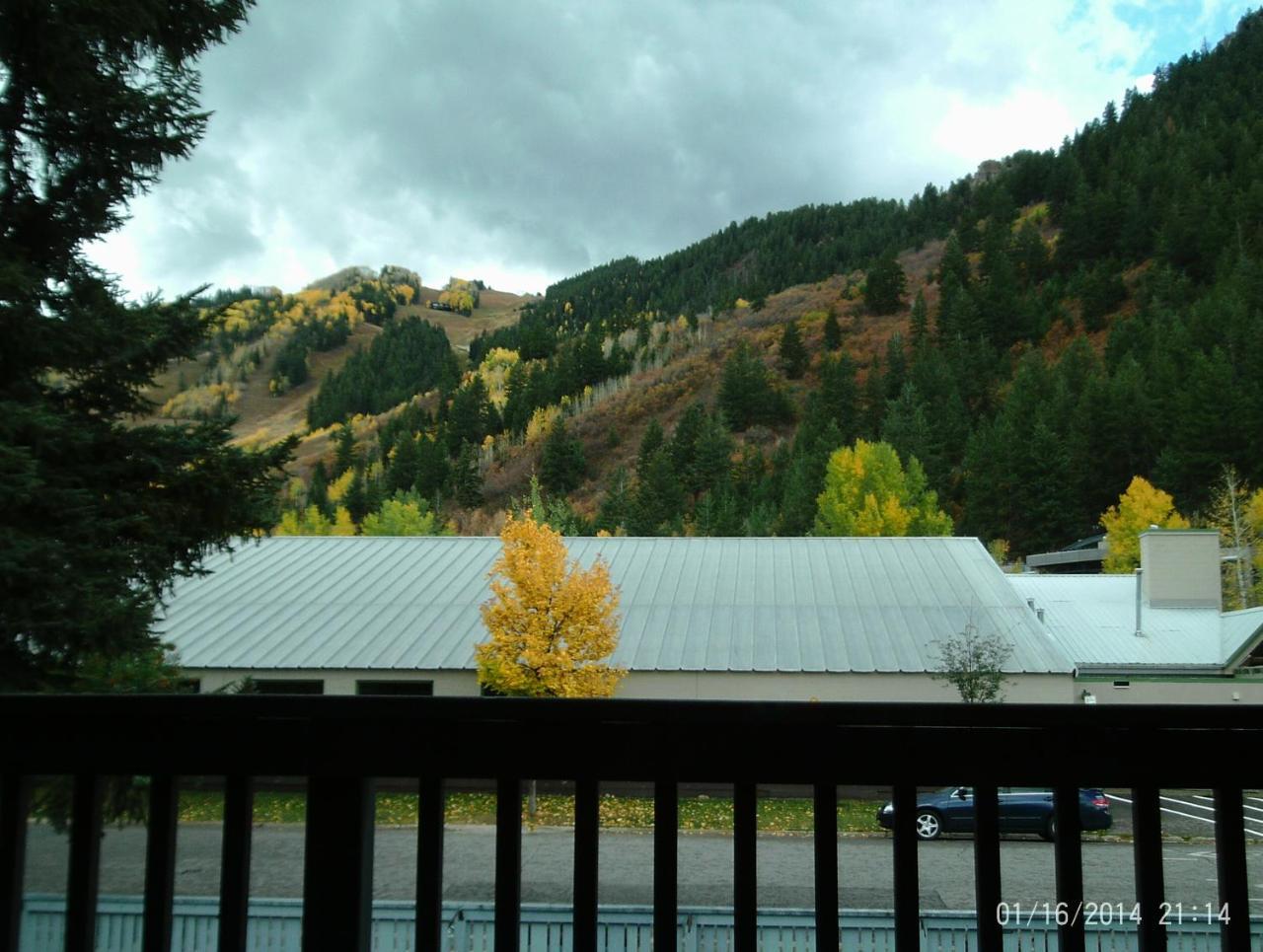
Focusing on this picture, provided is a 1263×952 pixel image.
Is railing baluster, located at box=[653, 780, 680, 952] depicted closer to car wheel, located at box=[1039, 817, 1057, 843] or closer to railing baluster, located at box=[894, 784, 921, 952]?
railing baluster, located at box=[894, 784, 921, 952]

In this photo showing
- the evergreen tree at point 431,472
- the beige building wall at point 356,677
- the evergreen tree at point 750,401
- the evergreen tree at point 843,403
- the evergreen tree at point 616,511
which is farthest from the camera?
the evergreen tree at point 750,401

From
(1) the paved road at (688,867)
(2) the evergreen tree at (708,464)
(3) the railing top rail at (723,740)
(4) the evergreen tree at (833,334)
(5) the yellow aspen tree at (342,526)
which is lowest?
(1) the paved road at (688,867)

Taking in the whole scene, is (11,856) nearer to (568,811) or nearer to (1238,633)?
(568,811)

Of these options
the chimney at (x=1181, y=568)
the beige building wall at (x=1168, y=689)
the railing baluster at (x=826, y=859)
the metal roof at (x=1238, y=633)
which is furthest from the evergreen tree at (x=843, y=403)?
the railing baluster at (x=826, y=859)

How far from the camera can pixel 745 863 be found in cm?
148

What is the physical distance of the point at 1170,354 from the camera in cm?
6844

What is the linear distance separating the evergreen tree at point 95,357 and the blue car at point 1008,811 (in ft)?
19.3

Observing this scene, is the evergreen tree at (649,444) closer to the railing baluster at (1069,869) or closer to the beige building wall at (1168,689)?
the beige building wall at (1168,689)

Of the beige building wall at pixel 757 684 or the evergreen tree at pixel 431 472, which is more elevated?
the evergreen tree at pixel 431 472

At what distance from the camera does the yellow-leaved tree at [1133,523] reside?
46.0 meters

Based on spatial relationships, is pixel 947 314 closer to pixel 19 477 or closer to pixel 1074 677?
pixel 1074 677

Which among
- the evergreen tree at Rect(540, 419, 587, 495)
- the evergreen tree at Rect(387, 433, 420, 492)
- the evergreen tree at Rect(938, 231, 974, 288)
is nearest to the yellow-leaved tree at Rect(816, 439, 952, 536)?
the evergreen tree at Rect(540, 419, 587, 495)

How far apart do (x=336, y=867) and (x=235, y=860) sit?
194 millimetres

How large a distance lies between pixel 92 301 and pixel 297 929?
21.9 feet
